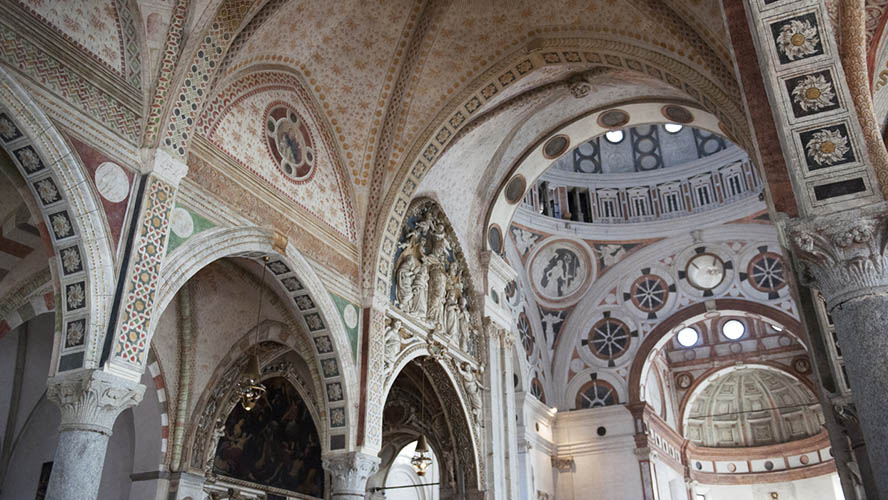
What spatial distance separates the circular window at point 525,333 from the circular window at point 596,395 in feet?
6.90

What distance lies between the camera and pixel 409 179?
11852 mm

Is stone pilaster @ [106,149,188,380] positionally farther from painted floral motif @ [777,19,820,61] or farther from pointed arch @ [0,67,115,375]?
painted floral motif @ [777,19,820,61]

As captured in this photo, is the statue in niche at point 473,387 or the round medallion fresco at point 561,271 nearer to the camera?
the statue in niche at point 473,387

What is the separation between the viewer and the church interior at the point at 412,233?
619 cm

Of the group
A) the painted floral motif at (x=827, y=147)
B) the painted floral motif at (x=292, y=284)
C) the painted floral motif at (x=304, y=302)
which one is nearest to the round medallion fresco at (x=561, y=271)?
the painted floral motif at (x=304, y=302)

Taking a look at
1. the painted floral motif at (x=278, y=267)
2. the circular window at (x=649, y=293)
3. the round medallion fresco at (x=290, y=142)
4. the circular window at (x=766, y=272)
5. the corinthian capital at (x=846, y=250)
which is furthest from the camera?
the circular window at (x=649, y=293)

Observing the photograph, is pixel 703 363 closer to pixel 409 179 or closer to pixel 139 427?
pixel 409 179

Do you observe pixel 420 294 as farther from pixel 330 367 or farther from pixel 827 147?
pixel 827 147

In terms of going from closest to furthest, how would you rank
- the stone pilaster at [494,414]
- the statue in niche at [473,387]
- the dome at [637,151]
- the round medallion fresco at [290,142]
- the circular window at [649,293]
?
the round medallion fresco at [290,142] → the stone pilaster at [494,414] → the statue in niche at [473,387] → the circular window at [649,293] → the dome at [637,151]

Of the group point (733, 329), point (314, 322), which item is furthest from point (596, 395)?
point (314, 322)

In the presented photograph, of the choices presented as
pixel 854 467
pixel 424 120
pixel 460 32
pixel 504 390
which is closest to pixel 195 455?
pixel 504 390

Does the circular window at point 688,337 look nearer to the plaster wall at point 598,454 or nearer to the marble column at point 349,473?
the plaster wall at point 598,454

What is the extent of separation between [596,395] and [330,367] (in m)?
11.3

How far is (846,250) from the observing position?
4871mm
